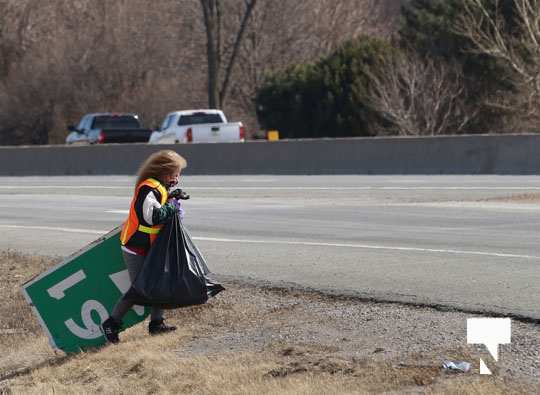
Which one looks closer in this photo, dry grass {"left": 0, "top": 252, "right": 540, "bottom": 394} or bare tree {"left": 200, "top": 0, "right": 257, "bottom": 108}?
dry grass {"left": 0, "top": 252, "right": 540, "bottom": 394}

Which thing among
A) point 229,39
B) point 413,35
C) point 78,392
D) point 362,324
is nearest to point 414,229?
point 362,324

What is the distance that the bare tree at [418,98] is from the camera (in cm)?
4331

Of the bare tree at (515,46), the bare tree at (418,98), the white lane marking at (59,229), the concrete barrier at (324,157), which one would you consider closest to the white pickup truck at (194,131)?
the concrete barrier at (324,157)

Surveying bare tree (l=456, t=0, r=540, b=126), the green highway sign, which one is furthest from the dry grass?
bare tree (l=456, t=0, r=540, b=126)

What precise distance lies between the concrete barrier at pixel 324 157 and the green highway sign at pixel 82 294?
21325 mm

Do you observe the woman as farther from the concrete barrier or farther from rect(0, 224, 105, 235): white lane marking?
the concrete barrier

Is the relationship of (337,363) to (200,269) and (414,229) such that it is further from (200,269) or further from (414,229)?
(414,229)

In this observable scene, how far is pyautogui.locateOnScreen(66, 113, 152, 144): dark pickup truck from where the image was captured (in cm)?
4350

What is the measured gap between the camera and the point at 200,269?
31.4 feet

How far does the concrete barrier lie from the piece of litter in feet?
74.1

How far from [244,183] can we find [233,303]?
1828cm

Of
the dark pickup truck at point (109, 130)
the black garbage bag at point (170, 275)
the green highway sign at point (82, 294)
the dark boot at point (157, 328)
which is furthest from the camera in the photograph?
the dark pickup truck at point (109, 130)

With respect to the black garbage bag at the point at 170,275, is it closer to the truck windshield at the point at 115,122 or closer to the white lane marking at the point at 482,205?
the white lane marking at the point at 482,205

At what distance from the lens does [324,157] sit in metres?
33.6
